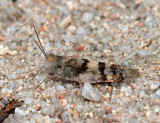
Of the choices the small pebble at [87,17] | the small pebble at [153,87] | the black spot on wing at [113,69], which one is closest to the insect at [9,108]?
the black spot on wing at [113,69]

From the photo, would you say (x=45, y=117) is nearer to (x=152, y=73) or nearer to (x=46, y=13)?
(x=152, y=73)

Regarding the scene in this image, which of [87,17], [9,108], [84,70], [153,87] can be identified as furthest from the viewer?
[87,17]

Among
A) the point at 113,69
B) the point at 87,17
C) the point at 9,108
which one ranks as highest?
the point at 87,17

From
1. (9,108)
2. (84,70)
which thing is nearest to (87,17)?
(84,70)

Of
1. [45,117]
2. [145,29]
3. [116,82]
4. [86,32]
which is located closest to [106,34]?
[86,32]

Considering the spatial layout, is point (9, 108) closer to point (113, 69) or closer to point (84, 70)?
point (84, 70)
